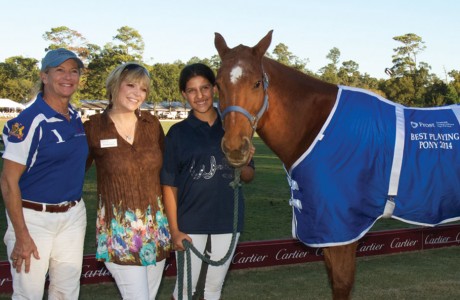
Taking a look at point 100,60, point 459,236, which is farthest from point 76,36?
point 459,236

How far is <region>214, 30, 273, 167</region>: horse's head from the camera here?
307 cm

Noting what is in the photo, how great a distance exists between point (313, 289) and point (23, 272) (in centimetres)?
302

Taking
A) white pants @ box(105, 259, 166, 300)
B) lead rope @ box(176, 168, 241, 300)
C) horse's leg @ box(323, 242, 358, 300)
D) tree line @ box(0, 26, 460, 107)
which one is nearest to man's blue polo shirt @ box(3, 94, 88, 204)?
white pants @ box(105, 259, 166, 300)

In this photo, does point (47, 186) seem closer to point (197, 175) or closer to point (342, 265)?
point (197, 175)

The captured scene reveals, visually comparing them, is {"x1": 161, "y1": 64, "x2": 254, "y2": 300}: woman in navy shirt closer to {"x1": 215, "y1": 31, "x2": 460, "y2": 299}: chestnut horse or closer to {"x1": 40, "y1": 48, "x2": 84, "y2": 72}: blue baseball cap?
{"x1": 215, "y1": 31, "x2": 460, "y2": 299}: chestnut horse

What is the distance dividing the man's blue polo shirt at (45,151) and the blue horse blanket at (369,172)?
60.0 inches

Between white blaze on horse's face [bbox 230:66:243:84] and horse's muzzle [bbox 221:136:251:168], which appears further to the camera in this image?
white blaze on horse's face [bbox 230:66:243:84]

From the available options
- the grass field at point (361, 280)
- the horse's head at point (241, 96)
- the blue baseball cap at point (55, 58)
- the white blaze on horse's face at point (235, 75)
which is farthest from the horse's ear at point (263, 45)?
the grass field at point (361, 280)

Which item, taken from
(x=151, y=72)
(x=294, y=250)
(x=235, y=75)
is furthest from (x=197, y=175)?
(x=151, y=72)

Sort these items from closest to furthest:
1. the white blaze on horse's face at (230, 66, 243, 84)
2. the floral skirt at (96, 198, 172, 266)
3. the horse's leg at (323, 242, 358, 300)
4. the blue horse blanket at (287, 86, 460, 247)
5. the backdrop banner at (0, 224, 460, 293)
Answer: the white blaze on horse's face at (230, 66, 243, 84), the floral skirt at (96, 198, 172, 266), the blue horse blanket at (287, 86, 460, 247), the horse's leg at (323, 242, 358, 300), the backdrop banner at (0, 224, 460, 293)

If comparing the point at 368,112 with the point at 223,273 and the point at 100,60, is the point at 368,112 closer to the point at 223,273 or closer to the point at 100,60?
the point at 223,273

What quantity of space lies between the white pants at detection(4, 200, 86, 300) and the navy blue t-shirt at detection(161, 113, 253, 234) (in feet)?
2.17

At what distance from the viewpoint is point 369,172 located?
3.56 m

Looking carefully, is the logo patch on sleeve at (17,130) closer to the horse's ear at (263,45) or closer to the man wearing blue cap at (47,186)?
the man wearing blue cap at (47,186)
